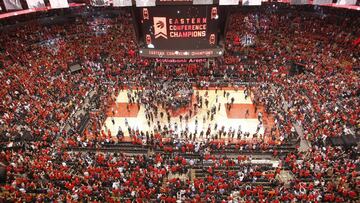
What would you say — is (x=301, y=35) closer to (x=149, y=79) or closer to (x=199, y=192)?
(x=149, y=79)

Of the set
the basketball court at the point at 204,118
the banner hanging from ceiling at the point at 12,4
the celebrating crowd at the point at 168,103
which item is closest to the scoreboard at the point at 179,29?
the basketball court at the point at 204,118

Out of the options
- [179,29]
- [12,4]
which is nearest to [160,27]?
[179,29]

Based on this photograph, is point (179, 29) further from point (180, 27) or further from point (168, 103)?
point (168, 103)

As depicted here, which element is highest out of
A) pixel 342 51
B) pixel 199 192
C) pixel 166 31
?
pixel 166 31

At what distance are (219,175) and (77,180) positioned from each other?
8283mm

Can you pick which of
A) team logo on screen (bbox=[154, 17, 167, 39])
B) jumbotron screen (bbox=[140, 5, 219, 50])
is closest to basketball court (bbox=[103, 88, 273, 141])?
jumbotron screen (bbox=[140, 5, 219, 50])

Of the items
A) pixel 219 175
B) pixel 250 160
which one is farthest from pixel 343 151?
pixel 219 175

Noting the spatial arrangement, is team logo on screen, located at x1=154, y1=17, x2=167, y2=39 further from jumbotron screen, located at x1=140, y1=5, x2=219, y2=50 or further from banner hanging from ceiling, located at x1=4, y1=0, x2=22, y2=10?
banner hanging from ceiling, located at x1=4, y1=0, x2=22, y2=10

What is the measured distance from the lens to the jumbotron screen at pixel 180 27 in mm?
17875

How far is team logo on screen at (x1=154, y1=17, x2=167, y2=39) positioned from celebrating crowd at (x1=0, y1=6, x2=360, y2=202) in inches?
254

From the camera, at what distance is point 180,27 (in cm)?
1841

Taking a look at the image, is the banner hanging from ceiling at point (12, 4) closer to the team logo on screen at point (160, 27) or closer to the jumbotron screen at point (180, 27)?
the jumbotron screen at point (180, 27)

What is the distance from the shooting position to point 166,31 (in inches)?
731

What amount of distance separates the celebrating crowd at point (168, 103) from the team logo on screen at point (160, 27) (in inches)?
254
